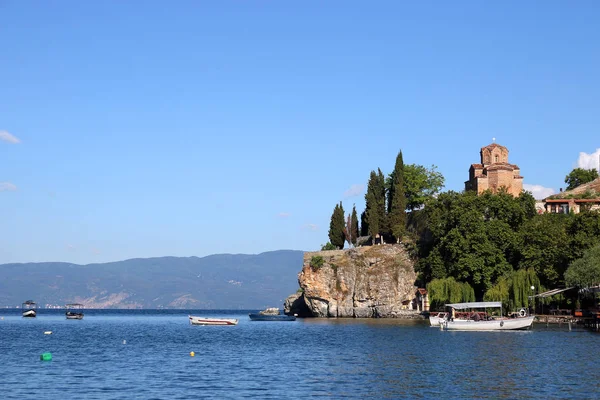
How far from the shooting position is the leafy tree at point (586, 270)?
70875mm

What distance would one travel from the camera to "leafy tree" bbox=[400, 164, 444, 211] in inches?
4737

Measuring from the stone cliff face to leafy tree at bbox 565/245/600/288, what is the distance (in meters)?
32.2

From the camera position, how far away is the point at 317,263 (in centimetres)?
10769

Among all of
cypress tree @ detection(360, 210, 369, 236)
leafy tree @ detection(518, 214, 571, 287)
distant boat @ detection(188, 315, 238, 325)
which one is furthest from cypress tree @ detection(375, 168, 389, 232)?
distant boat @ detection(188, 315, 238, 325)

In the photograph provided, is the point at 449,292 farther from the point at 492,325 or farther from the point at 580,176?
the point at 580,176

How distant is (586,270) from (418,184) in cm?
5082

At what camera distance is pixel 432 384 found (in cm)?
3659

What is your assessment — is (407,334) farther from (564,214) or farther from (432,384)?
(564,214)

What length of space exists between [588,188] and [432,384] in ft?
318

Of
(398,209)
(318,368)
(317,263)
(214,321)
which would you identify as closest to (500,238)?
(398,209)

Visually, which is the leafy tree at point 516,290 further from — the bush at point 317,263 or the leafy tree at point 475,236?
the bush at point 317,263

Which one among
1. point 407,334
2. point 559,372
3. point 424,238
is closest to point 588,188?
point 424,238

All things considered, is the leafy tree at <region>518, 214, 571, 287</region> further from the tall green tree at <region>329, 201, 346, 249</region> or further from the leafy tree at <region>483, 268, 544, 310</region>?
the tall green tree at <region>329, 201, 346, 249</region>

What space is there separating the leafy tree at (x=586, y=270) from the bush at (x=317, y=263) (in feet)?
133
